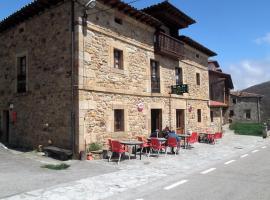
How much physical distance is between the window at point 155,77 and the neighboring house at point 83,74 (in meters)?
0.05

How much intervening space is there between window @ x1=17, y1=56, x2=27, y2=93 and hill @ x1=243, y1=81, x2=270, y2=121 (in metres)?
40.2

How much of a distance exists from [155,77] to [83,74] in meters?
5.68

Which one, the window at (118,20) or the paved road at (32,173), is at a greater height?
the window at (118,20)

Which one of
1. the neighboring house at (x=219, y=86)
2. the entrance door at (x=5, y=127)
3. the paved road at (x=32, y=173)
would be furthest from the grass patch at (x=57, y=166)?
the neighboring house at (x=219, y=86)

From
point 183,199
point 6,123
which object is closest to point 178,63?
point 6,123

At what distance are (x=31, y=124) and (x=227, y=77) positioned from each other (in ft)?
90.7

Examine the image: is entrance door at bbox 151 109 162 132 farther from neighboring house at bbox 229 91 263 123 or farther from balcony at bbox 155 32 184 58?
neighboring house at bbox 229 91 263 123

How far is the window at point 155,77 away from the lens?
54.1 ft

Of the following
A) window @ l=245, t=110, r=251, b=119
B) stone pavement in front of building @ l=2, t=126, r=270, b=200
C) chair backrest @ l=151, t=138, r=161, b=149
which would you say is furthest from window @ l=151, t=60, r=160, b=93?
window @ l=245, t=110, r=251, b=119

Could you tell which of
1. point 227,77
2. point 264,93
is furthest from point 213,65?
point 264,93

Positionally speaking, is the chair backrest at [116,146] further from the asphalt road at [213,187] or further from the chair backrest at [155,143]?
the asphalt road at [213,187]

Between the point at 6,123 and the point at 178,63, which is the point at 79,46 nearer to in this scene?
the point at 6,123

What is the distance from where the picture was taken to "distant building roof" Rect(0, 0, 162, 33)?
1285 cm

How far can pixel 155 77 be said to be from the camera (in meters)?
16.7
